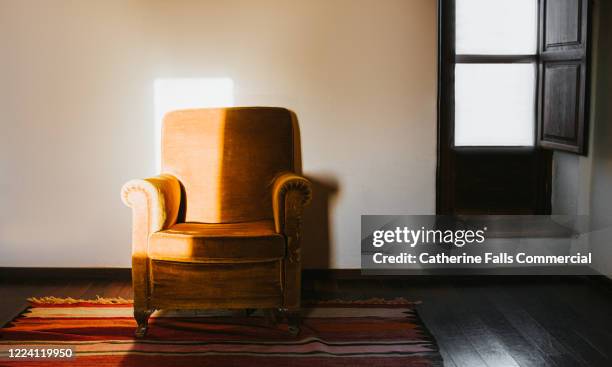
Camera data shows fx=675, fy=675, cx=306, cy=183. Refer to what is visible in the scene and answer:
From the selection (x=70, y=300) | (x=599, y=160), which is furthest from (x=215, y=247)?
(x=599, y=160)

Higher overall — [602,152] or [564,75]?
[564,75]

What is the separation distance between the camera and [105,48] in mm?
3910

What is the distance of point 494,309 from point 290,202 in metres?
1.22

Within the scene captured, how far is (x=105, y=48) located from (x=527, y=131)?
2.75m

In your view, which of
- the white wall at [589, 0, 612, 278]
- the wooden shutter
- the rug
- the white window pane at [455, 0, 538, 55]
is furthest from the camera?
the white window pane at [455, 0, 538, 55]

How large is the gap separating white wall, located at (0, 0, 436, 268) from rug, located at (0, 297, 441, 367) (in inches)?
26.1

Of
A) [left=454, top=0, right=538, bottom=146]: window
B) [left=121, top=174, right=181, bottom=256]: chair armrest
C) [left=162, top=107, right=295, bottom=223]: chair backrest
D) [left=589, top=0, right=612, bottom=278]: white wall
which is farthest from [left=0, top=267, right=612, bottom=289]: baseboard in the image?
[left=121, top=174, right=181, bottom=256]: chair armrest

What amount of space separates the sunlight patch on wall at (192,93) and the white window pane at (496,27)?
155 centimetres

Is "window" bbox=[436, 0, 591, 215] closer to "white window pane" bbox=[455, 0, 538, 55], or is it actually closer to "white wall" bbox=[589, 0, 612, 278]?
"white window pane" bbox=[455, 0, 538, 55]

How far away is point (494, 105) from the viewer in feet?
14.7

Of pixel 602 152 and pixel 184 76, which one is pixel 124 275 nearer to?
pixel 184 76

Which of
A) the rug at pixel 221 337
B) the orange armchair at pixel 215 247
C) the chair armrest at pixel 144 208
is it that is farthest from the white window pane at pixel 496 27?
the chair armrest at pixel 144 208

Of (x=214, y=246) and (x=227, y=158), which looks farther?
(x=227, y=158)

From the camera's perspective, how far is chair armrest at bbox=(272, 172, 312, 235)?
301 centimetres
